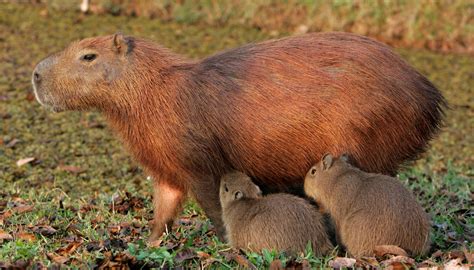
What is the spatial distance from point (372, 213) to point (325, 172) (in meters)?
0.39

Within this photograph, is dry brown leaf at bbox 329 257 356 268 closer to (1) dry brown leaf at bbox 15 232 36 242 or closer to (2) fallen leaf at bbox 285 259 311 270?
(2) fallen leaf at bbox 285 259 311 270

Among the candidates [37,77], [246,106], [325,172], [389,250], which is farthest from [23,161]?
[389,250]

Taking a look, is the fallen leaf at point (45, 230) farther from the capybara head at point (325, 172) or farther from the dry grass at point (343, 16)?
the dry grass at point (343, 16)

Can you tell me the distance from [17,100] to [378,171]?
15.6 feet

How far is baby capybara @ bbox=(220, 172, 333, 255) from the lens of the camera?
4.70 m

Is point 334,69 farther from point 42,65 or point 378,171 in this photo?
point 42,65

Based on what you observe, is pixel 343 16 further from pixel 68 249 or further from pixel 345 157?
pixel 68 249

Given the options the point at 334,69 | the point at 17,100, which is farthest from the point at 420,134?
the point at 17,100

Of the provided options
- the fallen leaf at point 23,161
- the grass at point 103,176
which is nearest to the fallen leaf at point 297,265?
the grass at point 103,176

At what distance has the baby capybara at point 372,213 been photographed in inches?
186

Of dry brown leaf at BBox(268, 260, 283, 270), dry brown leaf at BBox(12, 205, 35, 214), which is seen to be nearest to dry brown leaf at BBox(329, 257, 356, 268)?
dry brown leaf at BBox(268, 260, 283, 270)

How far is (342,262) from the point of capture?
181 inches

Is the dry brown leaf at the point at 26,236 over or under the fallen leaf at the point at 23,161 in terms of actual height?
over

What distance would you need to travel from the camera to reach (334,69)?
531cm
